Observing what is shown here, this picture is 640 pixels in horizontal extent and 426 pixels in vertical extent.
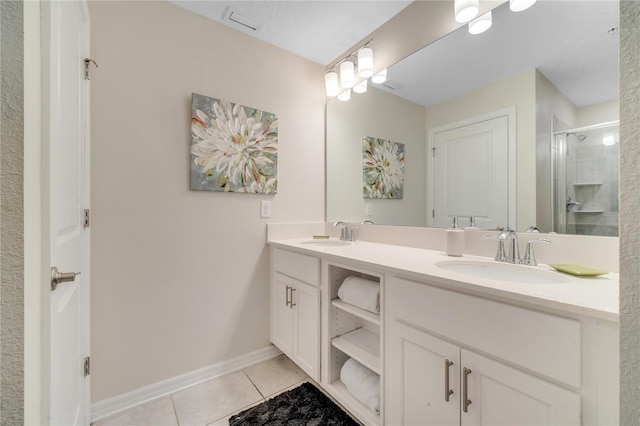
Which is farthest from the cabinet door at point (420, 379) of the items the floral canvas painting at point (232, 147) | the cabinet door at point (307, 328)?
the floral canvas painting at point (232, 147)

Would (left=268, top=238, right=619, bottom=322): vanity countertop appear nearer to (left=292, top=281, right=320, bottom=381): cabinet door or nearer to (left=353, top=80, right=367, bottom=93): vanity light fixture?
(left=292, top=281, right=320, bottom=381): cabinet door

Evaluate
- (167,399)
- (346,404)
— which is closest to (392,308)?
(346,404)

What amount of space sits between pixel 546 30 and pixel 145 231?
214 centimetres

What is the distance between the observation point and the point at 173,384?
1.57 meters

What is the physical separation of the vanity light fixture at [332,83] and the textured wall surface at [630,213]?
186cm

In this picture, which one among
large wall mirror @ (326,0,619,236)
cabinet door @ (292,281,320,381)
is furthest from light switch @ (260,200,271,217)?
large wall mirror @ (326,0,619,236)

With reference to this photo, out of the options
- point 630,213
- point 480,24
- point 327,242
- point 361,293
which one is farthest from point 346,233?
point 630,213

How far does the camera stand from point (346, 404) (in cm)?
129

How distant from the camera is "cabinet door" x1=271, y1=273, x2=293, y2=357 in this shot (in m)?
1.71

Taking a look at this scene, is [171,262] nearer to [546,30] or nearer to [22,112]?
[22,112]

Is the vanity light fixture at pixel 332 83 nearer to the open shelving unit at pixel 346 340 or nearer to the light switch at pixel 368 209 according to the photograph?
the light switch at pixel 368 209

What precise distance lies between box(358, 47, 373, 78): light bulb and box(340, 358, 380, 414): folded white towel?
180cm

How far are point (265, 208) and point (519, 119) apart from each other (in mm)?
1506

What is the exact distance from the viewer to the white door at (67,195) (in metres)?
0.64
